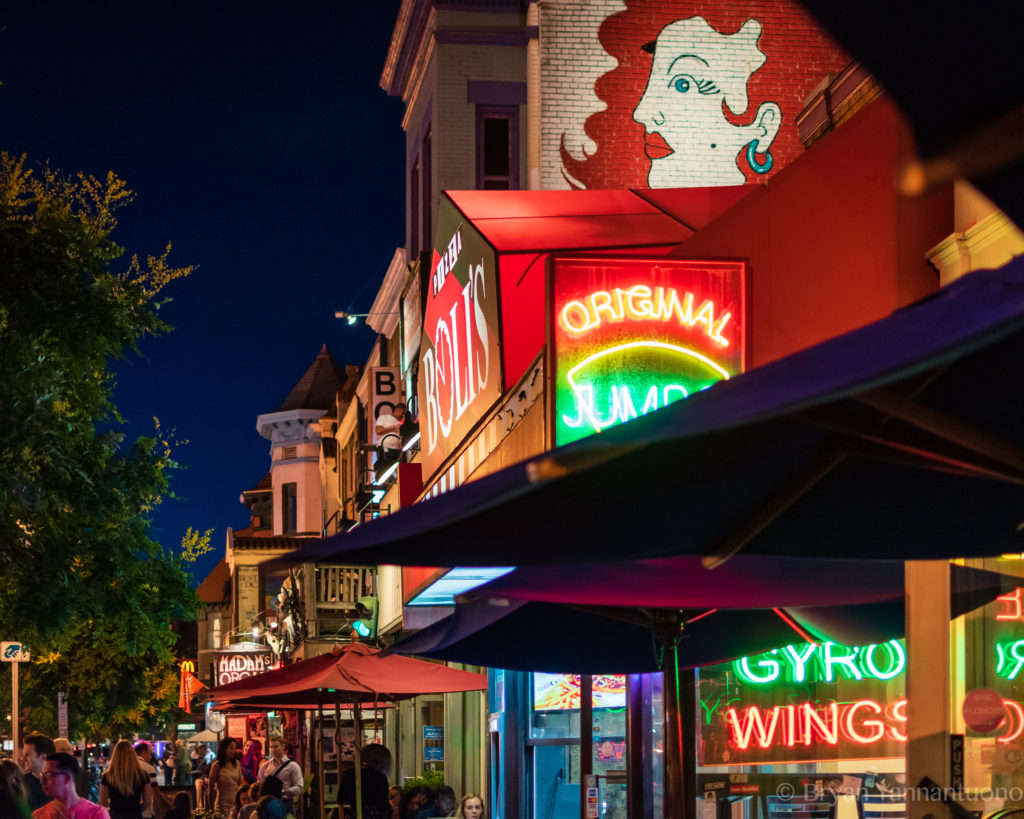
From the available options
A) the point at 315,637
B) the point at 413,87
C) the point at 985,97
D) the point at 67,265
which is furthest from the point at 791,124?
the point at 985,97

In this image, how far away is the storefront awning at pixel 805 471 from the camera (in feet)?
8.32

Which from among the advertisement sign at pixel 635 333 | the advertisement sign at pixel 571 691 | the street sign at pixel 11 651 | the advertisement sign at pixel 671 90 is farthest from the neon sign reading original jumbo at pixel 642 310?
the street sign at pixel 11 651

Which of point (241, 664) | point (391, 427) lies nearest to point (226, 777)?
point (391, 427)

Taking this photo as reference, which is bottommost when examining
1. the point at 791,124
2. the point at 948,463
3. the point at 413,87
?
the point at 948,463

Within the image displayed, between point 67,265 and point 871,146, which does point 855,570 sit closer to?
point 871,146

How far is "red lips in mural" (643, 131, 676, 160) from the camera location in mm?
19359

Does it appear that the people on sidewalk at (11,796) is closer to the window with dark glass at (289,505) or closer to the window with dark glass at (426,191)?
the window with dark glass at (426,191)

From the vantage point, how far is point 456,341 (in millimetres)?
16000

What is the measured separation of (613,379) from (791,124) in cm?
1115

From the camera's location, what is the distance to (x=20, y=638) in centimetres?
1966

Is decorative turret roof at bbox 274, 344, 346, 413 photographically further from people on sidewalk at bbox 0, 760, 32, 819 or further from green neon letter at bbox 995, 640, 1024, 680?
green neon letter at bbox 995, 640, 1024, 680

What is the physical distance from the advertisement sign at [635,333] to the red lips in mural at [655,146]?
30.3 ft

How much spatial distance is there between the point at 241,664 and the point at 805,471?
32463mm

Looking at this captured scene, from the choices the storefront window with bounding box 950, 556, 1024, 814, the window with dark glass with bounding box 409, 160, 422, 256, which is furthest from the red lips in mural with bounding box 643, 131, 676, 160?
the storefront window with bounding box 950, 556, 1024, 814
